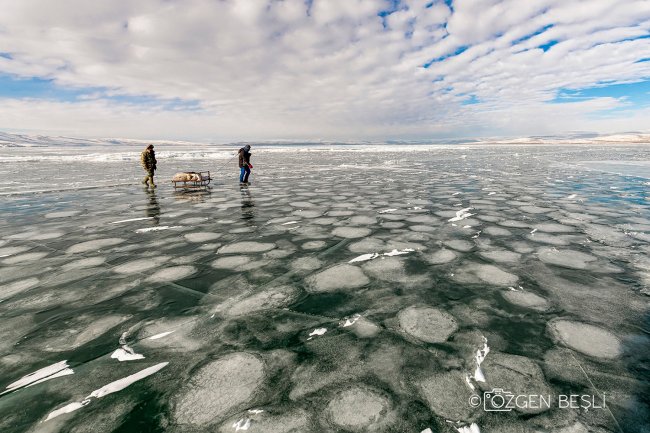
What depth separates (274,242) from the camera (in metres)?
4.57

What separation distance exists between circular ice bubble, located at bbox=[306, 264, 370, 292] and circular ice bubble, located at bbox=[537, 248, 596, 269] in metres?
2.31

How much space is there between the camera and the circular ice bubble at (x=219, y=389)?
1668mm

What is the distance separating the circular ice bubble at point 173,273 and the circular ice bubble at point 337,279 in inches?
54.3

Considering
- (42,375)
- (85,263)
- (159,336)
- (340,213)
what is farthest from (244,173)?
(42,375)

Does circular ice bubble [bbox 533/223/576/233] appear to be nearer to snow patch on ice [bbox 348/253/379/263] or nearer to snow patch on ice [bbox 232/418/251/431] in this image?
snow patch on ice [bbox 348/253/379/263]

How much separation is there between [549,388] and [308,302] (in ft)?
5.82

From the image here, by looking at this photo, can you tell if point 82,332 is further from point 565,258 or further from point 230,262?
point 565,258

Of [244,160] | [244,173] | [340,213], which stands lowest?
[340,213]

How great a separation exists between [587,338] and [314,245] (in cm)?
302

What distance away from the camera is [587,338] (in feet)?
7.51

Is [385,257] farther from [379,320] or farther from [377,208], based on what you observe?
[377,208]

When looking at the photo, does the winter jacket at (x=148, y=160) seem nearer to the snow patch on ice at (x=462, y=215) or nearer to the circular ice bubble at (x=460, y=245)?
the snow patch on ice at (x=462, y=215)

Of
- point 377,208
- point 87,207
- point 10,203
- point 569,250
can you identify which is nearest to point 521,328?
point 569,250

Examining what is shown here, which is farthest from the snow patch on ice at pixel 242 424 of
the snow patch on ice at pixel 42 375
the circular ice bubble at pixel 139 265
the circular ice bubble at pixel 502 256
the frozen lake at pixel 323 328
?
the circular ice bubble at pixel 502 256
